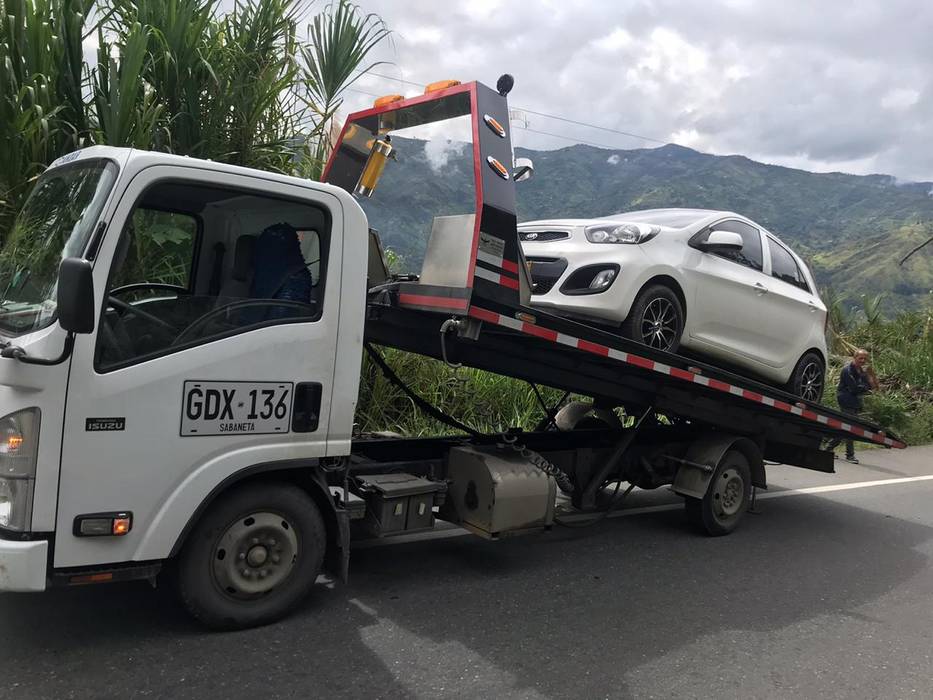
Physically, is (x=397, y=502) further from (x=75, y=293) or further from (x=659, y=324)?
(x=659, y=324)

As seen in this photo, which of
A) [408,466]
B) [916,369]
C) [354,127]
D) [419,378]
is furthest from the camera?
[916,369]

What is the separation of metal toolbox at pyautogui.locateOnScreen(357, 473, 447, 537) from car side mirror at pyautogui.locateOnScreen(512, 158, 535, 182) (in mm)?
1889

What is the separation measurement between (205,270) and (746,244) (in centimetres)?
461

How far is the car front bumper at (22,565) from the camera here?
10.3ft

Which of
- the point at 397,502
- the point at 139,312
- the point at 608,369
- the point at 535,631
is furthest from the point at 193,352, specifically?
the point at 608,369

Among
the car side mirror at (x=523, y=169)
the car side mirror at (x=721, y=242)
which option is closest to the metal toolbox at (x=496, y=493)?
the car side mirror at (x=523, y=169)

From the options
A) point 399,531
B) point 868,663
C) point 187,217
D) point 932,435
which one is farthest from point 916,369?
point 187,217

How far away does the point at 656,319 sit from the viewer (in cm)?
591

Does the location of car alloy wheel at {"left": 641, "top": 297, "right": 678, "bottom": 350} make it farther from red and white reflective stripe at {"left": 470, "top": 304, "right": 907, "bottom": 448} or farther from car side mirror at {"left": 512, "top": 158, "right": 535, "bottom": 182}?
car side mirror at {"left": 512, "top": 158, "right": 535, "bottom": 182}

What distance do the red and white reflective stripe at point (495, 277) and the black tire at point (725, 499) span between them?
2793 millimetres

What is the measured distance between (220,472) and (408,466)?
1463 mm

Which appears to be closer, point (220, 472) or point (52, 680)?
point (52, 680)

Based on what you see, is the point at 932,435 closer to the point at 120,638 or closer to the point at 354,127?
the point at 354,127

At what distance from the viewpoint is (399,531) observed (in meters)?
4.57
